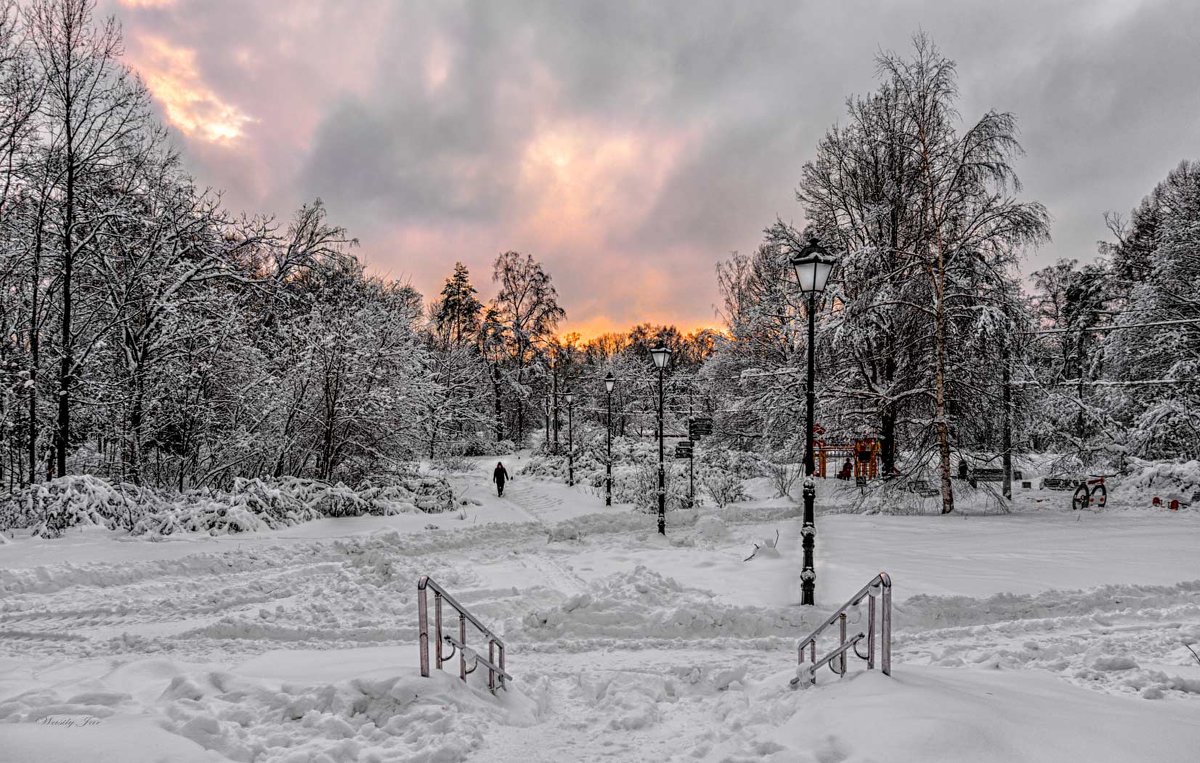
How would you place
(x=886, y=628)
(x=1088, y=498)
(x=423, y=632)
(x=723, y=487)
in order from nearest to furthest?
(x=886, y=628)
(x=423, y=632)
(x=1088, y=498)
(x=723, y=487)

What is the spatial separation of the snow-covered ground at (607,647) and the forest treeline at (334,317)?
424cm

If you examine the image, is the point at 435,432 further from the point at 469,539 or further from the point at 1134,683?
the point at 1134,683

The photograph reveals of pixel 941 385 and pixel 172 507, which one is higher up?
pixel 941 385

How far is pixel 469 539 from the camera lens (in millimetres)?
13578

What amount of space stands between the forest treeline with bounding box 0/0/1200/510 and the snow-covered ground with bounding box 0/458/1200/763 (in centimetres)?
424

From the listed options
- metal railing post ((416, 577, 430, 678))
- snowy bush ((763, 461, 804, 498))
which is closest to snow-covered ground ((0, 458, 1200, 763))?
metal railing post ((416, 577, 430, 678))

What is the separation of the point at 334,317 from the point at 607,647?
15248 millimetres

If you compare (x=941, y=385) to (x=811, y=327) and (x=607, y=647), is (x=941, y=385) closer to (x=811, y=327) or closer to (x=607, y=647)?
(x=811, y=327)

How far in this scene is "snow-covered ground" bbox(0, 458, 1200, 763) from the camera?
3766mm

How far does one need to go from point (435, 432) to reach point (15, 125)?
22.6m

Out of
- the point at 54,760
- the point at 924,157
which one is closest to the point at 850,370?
the point at 924,157

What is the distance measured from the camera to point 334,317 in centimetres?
1872

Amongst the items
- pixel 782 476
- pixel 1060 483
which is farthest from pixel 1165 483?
pixel 782 476

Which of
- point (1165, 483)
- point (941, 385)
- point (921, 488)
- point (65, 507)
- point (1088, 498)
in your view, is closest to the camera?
point (65, 507)
